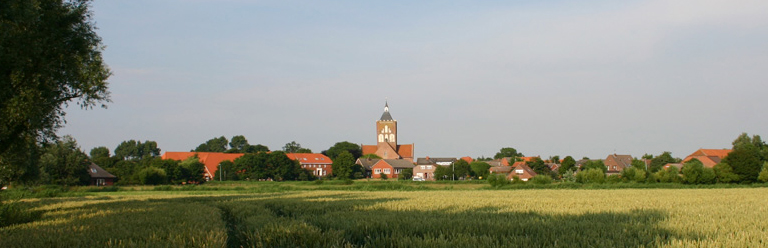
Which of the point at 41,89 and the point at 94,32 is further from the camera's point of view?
the point at 94,32

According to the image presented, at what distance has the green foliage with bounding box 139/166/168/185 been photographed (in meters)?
86.8

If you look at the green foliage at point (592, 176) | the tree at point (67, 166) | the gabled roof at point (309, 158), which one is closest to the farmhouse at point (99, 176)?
the tree at point (67, 166)

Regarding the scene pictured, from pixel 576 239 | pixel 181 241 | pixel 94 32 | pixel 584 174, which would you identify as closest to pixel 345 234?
pixel 181 241

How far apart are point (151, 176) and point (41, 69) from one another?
7493 centimetres

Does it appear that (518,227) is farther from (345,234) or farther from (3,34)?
(3,34)

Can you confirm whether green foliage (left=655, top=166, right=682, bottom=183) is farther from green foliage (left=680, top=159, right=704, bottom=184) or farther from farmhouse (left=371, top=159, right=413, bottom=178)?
farmhouse (left=371, top=159, right=413, bottom=178)

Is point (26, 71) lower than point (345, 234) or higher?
higher

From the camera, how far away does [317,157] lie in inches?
6777

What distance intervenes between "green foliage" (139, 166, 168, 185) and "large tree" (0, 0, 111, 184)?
68838 mm

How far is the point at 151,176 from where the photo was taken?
87500mm

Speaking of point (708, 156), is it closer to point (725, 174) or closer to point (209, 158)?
point (725, 174)

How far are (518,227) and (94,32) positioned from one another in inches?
699

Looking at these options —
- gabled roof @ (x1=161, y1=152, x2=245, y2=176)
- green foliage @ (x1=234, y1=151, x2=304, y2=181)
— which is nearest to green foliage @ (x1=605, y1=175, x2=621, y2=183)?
green foliage @ (x1=234, y1=151, x2=304, y2=181)

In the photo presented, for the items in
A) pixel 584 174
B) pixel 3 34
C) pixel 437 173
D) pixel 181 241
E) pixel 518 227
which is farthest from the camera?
pixel 437 173
